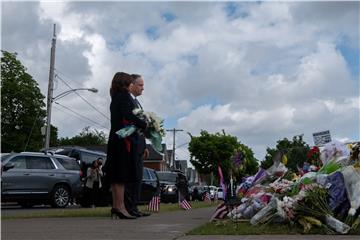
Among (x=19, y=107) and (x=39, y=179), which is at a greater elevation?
(x=19, y=107)

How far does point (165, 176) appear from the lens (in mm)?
26766

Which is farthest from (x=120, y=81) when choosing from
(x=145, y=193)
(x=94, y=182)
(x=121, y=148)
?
(x=145, y=193)

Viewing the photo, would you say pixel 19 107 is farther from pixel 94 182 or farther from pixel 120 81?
pixel 120 81

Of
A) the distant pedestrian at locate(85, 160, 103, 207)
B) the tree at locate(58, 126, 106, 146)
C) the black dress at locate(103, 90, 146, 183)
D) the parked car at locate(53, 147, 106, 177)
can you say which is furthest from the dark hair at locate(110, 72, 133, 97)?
the tree at locate(58, 126, 106, 146)

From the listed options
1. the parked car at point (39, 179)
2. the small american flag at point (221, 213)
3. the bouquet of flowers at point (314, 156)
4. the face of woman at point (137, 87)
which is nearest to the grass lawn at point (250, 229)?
the small american flag at point (221, 213)

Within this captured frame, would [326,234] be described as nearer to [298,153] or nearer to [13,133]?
[298,153]

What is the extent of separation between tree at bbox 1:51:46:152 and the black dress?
142 feet

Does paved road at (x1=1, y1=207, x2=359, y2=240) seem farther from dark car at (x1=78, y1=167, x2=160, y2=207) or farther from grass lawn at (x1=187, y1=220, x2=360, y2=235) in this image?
dark car at (x1=78, y1=167, x2=160, y2=207)

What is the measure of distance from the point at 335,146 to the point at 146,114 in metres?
2.49

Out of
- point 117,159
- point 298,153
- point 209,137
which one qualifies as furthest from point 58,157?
point 209,137

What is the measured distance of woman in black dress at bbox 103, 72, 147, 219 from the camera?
7859mm

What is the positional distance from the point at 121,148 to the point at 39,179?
31.3ft

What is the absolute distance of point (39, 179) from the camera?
16.9m

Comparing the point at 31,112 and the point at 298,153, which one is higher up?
the point at 31,112
